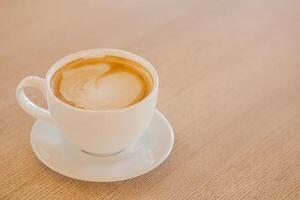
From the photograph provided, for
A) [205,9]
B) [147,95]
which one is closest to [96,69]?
[147,95]

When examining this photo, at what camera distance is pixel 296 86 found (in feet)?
2.38

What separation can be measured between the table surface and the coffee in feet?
0.28

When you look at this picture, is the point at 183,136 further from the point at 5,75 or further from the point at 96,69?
the point at 5,75

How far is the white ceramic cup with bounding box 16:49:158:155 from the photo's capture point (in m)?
0.53

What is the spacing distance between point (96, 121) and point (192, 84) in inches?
9.0

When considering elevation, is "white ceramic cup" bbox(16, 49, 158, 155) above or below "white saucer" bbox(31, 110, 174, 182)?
above

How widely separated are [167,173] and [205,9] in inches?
16.1

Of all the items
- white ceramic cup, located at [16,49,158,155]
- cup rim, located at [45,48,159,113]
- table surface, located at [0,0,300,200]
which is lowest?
table surface, located at [0,0,300,200]

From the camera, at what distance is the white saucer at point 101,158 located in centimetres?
55

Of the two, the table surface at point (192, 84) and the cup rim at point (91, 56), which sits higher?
the cup rim at point (91, 56)

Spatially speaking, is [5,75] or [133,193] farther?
[5,75]

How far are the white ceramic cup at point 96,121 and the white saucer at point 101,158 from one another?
1cm

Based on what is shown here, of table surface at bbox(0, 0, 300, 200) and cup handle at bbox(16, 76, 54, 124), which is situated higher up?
cup handle at bbox(16, 76, 54, 124)

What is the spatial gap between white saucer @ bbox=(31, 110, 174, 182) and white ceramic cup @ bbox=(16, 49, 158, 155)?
13 mm
